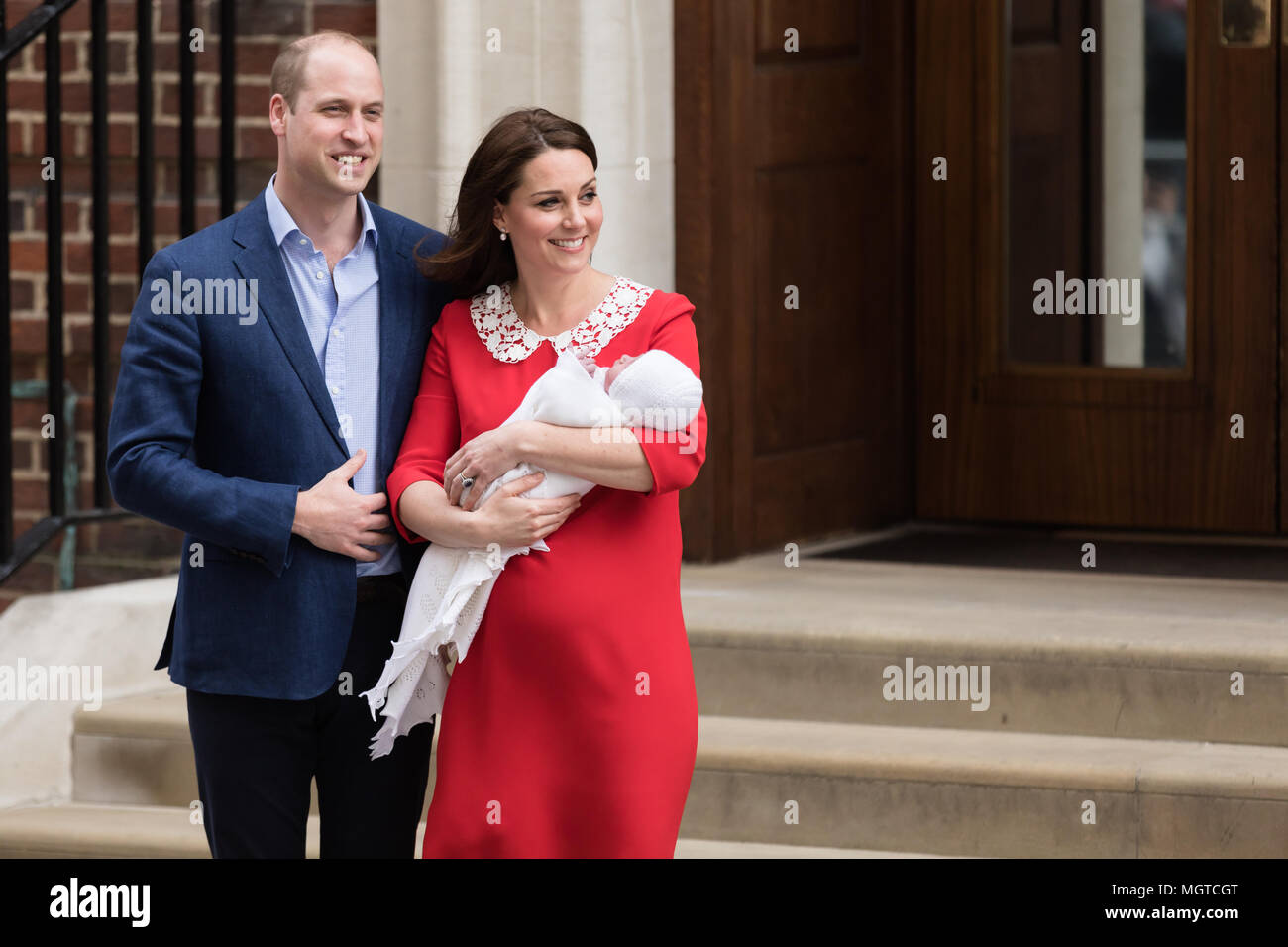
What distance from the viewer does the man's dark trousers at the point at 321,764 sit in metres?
2.80

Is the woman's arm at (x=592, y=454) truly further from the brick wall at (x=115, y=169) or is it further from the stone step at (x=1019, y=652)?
the brick wall at (x=115, y=169)

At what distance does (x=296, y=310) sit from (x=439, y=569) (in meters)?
0.43

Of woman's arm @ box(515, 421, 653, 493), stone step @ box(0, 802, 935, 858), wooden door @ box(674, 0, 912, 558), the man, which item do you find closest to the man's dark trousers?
the man

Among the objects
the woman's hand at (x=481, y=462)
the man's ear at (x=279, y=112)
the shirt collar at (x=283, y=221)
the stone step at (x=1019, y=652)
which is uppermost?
the man's ear at (x=279, y=112)

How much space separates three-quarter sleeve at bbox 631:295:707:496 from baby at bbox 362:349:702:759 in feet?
0.06

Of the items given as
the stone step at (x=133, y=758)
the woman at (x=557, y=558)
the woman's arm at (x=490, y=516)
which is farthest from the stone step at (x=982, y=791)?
the woman's arm at (x=490, y=516)

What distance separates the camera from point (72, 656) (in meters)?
4.31

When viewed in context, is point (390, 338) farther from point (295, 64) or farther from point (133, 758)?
point (133, 758)

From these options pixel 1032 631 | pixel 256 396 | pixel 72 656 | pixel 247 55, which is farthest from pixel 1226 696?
pixel 247 55

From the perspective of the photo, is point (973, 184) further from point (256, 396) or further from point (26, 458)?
point (256, 396)

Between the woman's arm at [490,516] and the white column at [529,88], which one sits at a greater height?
the white column at [529,88]

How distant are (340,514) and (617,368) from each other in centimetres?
44

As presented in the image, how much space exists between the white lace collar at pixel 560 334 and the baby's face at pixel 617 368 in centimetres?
4

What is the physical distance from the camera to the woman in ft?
8.75
